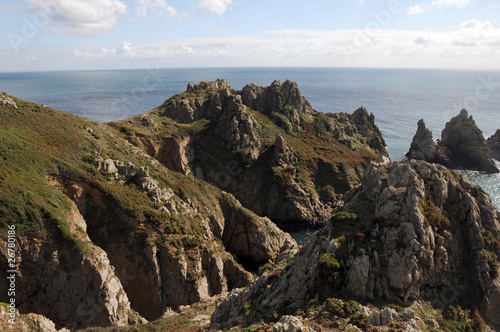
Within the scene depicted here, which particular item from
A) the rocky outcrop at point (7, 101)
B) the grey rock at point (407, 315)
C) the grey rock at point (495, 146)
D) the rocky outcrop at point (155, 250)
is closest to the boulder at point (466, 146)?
the grey rock at point (495, 146)

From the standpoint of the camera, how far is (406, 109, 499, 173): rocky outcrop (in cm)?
10162

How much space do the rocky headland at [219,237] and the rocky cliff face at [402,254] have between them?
0.12 meters

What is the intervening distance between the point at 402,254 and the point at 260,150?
64.3 metres

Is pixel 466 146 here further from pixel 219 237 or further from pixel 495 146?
pixel 219 237

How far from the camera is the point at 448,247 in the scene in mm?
26500

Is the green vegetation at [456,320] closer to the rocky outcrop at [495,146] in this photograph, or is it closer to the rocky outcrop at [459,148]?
the rocky outcrop at [459,148]

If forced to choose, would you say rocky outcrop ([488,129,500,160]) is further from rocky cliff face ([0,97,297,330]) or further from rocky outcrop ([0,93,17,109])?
Result: rocky outcrop ([0,93,17,109])

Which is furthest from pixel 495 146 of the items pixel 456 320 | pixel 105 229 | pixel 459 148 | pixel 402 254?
pixel 105 229

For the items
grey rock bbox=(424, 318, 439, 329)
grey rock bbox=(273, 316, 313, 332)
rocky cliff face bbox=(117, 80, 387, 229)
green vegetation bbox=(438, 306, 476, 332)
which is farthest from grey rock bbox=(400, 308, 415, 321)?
rocky cliff face bbox=(117, 80, 387, 229)

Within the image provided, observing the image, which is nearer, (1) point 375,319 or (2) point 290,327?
(2) point 290,327

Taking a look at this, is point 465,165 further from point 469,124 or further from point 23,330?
point 23,330

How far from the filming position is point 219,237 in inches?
2218

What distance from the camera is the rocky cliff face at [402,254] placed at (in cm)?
2409

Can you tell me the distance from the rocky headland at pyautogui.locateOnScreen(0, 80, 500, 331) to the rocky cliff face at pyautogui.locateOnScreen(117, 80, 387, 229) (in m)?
0.57
